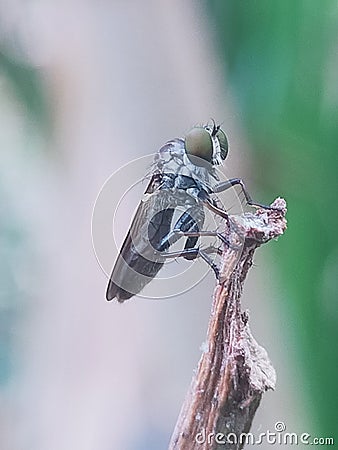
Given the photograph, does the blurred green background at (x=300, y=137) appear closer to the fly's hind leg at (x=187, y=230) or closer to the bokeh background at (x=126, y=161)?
the bokeh background at (x=126, y=161)

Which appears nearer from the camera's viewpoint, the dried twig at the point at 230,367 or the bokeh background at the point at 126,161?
the dried twig at the point at 230,367

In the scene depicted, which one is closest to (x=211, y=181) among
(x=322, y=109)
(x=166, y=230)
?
(x=166, y=230)

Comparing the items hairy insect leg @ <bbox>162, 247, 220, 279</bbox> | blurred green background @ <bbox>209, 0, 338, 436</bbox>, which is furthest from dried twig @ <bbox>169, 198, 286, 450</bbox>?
blurred green background @ <bbox>209, 0, 338, 436</bbox>

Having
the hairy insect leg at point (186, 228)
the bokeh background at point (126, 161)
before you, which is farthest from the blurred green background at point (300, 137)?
the hairy insect leg at point (186, 228)

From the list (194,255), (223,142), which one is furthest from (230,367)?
(223,142)

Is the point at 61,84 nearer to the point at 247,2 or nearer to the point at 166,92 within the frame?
the point at 166,92

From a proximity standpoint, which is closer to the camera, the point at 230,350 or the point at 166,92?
the point at 230,350

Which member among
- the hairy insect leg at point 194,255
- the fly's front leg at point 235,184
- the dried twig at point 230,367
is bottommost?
the dried twig at point 230,367
